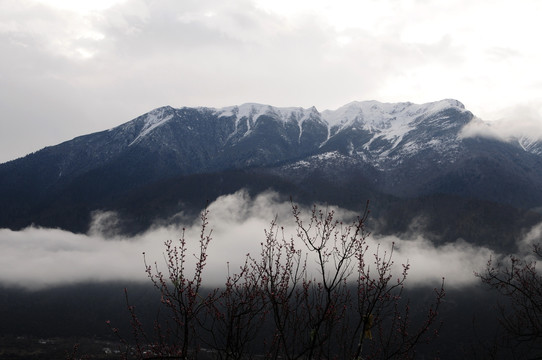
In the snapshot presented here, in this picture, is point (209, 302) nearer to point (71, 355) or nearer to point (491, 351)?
point (71, 355)

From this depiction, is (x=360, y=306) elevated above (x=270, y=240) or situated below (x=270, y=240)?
below

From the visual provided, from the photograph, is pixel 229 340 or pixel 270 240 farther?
pixel 270 240

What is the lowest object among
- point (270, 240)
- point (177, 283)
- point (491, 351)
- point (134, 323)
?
point (491, 351)

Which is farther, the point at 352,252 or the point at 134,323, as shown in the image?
the point at 352,252

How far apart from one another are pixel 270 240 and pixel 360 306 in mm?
3265

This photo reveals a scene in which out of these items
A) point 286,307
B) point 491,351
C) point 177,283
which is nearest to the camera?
point 177,283

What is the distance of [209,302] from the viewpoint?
11844 millimetres

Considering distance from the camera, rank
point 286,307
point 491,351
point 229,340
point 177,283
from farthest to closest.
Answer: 1. point 491,351
2. point 286,307
3. point 229,340
4. point 177,283

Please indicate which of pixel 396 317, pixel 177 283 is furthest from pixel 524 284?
pixel 177 283

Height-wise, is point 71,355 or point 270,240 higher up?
point 270,240

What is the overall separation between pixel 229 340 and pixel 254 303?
119cm

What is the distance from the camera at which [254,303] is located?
1255 cm

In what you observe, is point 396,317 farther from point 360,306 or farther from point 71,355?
point 71,355

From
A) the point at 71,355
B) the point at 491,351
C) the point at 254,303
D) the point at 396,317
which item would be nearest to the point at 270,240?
the point at 254,303
